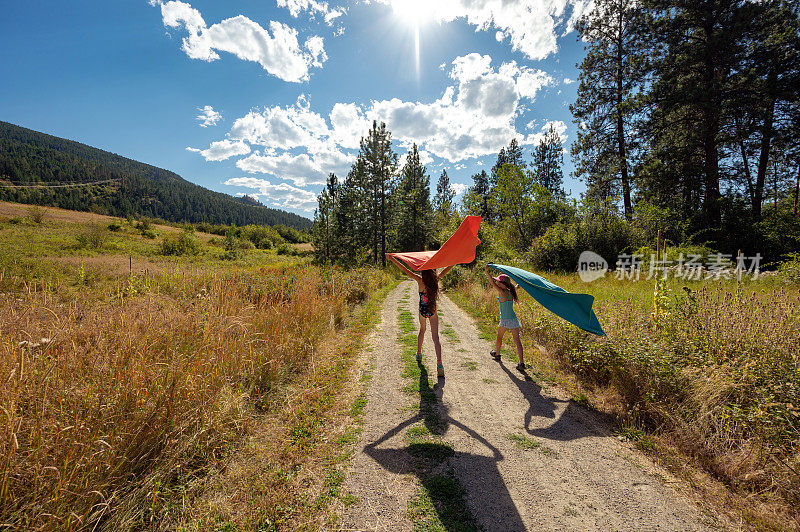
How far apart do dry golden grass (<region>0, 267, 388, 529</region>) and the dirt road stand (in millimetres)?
947

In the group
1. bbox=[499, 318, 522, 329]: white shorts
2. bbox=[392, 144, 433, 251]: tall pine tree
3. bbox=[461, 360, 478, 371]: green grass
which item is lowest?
bbox=[461, 360, 478, 371]: green grass

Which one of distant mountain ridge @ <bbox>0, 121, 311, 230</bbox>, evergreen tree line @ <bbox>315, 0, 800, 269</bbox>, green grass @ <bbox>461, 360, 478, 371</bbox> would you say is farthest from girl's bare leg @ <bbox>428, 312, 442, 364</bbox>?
distant mountain ridge @ <bbox>0, 121, 311, 230</bbox>

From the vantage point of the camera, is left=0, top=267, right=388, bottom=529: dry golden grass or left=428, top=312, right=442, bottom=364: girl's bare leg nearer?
left=0, top=267, right=388, bottom=529: dry golden grass

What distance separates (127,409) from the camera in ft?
8.77

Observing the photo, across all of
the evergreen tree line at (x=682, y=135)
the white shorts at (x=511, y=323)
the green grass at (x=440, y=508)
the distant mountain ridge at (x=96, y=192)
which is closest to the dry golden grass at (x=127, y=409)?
the green grass at (x=440, y=508)

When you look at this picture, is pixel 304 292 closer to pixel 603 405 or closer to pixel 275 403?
pixel 275 403

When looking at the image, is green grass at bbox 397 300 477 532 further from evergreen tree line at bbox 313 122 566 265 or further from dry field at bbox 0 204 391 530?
evergreen tree line at bbox 313 122 566 265

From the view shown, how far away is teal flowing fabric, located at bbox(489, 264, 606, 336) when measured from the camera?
4.95 metres

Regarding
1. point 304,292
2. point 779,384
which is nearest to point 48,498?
point 304,292

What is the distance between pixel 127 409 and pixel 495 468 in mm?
3826

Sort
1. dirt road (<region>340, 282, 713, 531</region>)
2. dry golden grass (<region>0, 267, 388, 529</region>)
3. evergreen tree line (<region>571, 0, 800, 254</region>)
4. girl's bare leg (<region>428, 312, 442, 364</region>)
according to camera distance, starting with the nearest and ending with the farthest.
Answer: dry golden grass (<region>0, 267, 388, 529</region>), dirt road (<region>340, 282, 713, 531</region>), girl's bare leg (<region>428, 312, 442, 364</region>), evergreen tree line (<region>571, 0, 800, 254</region>)

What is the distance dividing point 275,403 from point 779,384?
6.42 metres

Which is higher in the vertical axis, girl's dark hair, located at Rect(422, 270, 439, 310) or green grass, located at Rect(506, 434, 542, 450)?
girl's dark hair, located at Rect(422, 270, 439, 310)

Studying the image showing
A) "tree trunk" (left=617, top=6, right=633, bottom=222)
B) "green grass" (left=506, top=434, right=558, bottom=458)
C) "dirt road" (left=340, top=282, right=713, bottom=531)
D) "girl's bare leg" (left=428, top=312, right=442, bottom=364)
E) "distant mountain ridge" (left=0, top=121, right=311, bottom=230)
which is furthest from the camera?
"distant mountain ridge" (left=0, top=121, right=311, bottom=230)
